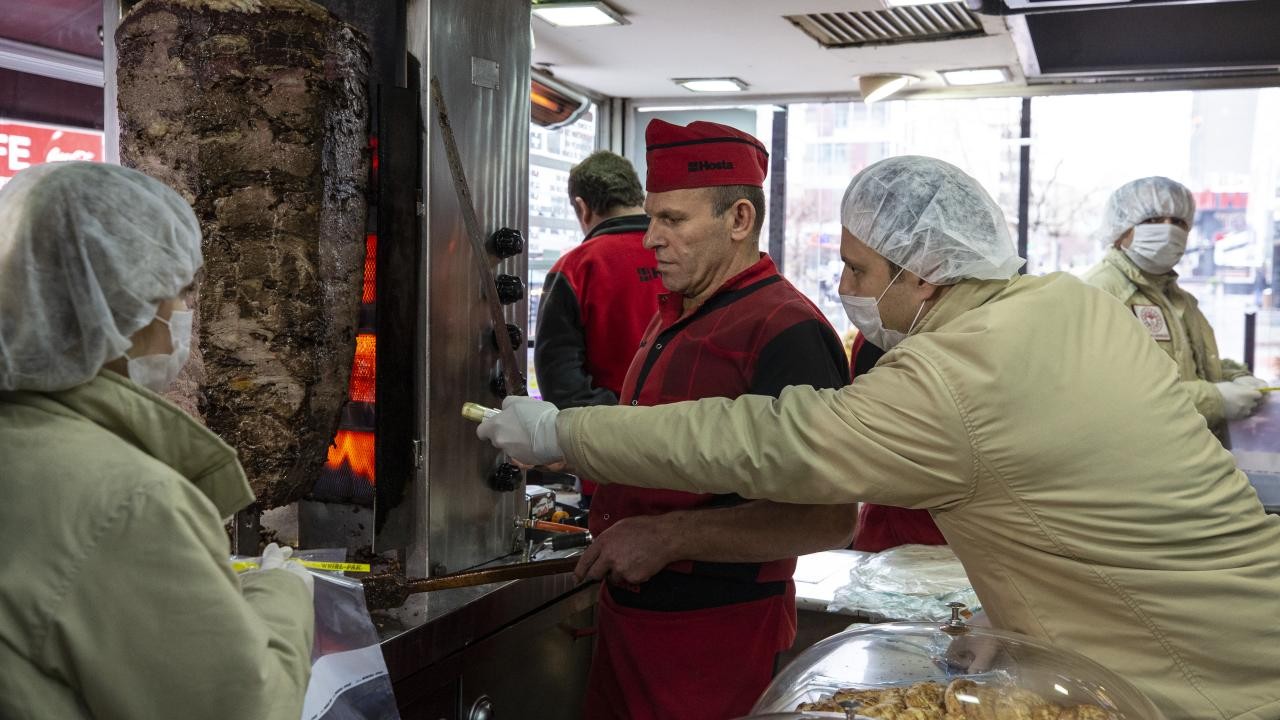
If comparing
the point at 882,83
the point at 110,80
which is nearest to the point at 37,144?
the point at 110,80

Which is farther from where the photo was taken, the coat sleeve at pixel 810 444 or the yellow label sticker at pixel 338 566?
the yellow label sticker at pixel 338 566

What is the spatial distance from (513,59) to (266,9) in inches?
24.4

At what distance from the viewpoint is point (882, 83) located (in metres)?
5.57

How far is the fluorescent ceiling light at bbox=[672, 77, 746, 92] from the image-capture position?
5.72 m

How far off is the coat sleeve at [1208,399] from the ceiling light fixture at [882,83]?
217cm

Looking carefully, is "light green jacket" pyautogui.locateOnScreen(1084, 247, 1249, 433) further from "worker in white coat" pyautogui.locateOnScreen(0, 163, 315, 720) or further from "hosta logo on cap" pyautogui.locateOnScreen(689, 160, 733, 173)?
"worker in white coat" pyautogui.locateOnScreen(0, 163, 315, 720)

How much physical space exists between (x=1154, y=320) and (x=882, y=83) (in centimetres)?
201

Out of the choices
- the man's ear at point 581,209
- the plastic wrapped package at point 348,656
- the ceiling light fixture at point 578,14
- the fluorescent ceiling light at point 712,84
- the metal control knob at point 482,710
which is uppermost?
the fluorescent ceiling light at point 712,84

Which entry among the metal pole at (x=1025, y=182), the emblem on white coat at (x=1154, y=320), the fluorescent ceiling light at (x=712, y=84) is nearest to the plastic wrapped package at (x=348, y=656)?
the emblem on white coat at (x=1154, y=320)

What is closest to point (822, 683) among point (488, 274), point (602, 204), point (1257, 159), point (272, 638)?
point (272, 638)

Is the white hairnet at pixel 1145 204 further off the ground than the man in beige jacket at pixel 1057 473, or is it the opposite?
the white hairnet at pixel 1145 204

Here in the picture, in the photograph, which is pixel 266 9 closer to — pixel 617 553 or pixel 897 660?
pixel 617 553

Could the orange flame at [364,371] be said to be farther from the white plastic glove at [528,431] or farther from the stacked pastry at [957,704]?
the stacked pastry at [957,704]

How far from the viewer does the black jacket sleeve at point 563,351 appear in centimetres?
375
